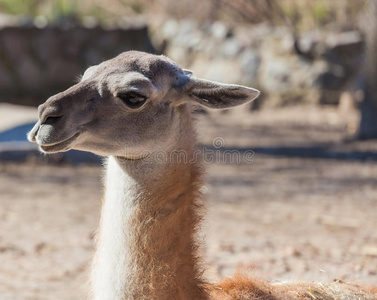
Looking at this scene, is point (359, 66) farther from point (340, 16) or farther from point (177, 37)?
point (177, 37)

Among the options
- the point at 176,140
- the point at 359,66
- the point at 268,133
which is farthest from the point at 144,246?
the point at 359,66

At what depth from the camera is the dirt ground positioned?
4.27 meters

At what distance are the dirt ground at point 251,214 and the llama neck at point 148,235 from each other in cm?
41

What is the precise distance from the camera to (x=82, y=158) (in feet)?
26.0

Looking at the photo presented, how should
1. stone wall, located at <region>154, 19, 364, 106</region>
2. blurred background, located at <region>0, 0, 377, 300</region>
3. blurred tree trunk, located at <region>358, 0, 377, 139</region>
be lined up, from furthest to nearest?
stone wall, located at <region>154, 19, 364, 106</region>
blurred tree trunk, located at <region>358, 0, 377, 139</region>
blurred background, located at <region>0, 0, 377, 300</region>

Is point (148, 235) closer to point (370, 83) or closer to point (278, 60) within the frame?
point (370, 83)

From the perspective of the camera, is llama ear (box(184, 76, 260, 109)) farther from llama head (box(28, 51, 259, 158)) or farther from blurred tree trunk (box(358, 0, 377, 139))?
blurred tree trunk (box(358, 0, 377, 139))

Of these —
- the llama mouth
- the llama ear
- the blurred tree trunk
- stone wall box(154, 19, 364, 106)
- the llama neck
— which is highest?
stone wall box(154, 19, 364, 106)

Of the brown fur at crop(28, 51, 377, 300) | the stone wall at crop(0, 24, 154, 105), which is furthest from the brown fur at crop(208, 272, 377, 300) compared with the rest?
the stone wall at crop(0, 24, 154, 105)

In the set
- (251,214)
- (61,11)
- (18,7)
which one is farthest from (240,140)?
(18,7)

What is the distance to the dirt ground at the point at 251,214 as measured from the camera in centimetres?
427

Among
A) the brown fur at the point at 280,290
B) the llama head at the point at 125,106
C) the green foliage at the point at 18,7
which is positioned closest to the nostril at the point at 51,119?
the llama head at the point at 125,106

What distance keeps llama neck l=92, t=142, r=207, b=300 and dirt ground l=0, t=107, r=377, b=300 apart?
1.34ft

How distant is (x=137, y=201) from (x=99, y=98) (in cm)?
47
